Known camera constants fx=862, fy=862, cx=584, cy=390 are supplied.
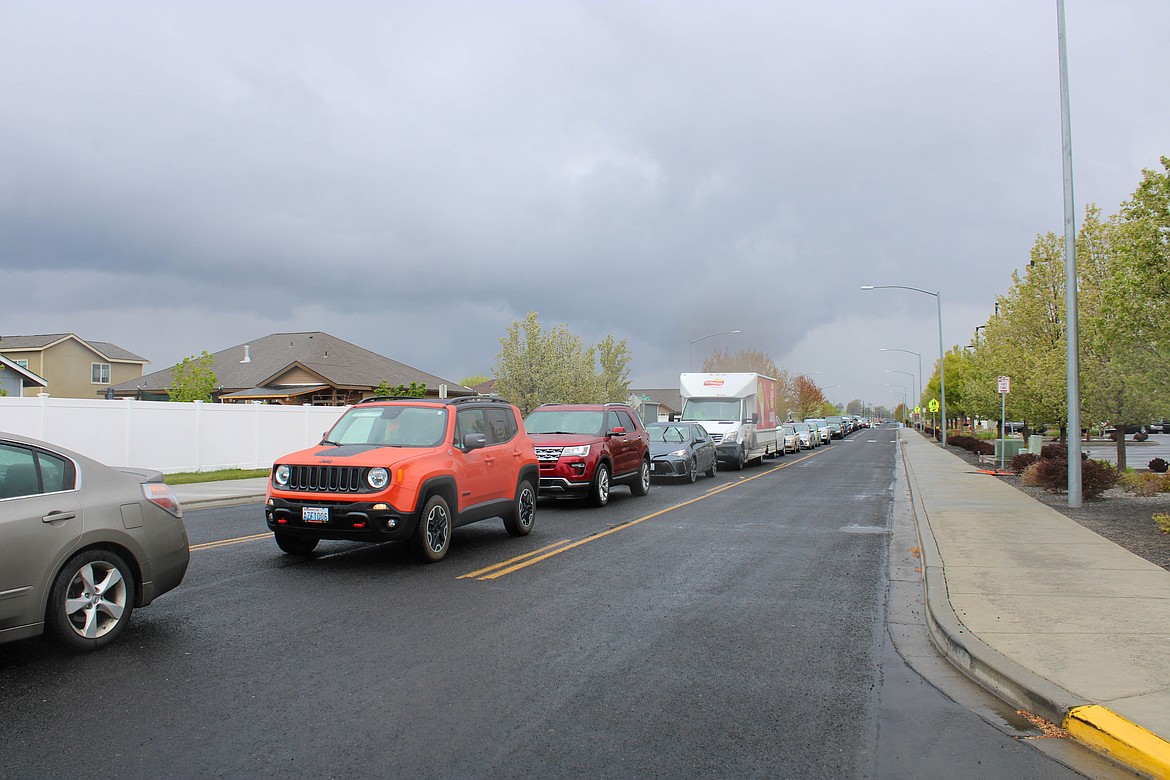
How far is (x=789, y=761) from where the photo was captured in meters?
4.24

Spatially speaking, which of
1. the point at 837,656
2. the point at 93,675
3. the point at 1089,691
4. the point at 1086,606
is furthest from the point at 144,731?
the point at 1086,606

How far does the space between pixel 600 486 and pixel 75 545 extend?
1089 centimetres

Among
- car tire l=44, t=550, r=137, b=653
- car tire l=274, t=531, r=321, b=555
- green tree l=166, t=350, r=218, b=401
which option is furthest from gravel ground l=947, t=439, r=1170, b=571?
green tree l=166, t=350, r=218, b=401

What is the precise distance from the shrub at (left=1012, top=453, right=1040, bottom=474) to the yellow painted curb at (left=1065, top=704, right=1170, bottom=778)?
20.5m

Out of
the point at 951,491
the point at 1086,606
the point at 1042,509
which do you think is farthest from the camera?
the point at 951,491

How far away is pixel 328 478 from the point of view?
902 centimetres

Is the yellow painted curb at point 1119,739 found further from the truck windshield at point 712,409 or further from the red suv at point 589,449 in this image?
the truck windshield at point 712,409

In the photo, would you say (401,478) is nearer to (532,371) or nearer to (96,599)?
(96,599)

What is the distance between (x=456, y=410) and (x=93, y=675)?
5509mm

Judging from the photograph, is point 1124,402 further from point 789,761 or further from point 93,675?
point 93,675

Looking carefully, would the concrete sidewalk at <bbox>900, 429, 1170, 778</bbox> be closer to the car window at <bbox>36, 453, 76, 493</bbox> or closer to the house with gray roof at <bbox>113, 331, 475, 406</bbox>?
the car window at <bbox>36, 453, 76, 493</bbox>

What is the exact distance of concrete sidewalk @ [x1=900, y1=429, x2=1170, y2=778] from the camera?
4.67 metres

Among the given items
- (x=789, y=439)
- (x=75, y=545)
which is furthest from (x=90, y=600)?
(x=789, y=439)

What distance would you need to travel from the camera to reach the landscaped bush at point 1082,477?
16.3 metres
